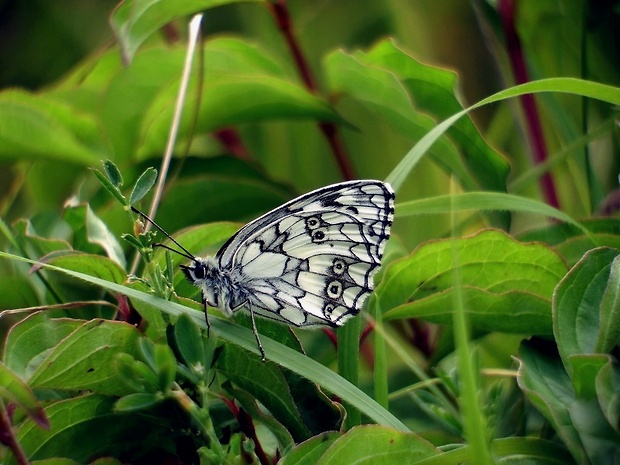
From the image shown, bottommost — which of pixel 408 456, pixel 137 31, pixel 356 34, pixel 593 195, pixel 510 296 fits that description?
pixel 408 456

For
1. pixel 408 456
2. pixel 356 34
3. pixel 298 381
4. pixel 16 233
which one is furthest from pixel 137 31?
pixel 356 34

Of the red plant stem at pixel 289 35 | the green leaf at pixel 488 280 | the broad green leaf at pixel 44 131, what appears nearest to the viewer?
the green leaf at pixel 488 280

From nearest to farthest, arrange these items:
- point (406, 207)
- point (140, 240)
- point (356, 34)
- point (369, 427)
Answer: point (369, 427)
point (140, 240)
point (406, 207)
point (356, 34)

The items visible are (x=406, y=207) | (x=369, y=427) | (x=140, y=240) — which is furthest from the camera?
(x=406, y=207)

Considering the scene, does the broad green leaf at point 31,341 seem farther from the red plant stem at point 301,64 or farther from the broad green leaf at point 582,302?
the red plant stem at point 301,64

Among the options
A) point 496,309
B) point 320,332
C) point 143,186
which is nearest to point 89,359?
point 143,186

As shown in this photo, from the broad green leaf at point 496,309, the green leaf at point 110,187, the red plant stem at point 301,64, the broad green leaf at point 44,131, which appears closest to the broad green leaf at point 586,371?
the broad green leaf at point 496,309

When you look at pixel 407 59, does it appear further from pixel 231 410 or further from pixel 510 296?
pixel 231 410

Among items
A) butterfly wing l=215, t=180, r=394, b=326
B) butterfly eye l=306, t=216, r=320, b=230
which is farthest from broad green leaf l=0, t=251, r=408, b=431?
butterfly eye l=306, t=216, r=320, b=230
